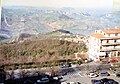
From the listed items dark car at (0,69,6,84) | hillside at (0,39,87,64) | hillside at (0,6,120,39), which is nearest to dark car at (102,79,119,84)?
hillside at (0,39,87,64)

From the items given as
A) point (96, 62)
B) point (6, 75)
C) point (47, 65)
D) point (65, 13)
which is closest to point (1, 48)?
point (6, 75)

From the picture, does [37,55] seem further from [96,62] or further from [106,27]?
[106,27]

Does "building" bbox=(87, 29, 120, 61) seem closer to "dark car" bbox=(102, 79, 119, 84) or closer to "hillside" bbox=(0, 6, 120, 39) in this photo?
"hillside" bbox=(0, 6, 120, 39)

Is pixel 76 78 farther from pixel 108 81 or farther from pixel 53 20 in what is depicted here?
pixel 53 20

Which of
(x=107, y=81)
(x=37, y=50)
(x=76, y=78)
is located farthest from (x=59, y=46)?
(x=107, y=81)

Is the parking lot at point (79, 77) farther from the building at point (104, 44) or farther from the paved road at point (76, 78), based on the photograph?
the building at point (104, 44)

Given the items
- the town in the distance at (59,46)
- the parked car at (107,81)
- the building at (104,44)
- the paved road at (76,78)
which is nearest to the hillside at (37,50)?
the town in the distance at (59,46)

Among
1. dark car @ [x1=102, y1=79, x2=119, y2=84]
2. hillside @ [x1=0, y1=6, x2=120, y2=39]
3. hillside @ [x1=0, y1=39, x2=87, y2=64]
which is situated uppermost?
hillside @ [x1=0, y1=6, x2=120, y2=39]

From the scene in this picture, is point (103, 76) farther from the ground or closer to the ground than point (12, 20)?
closer to the ground
